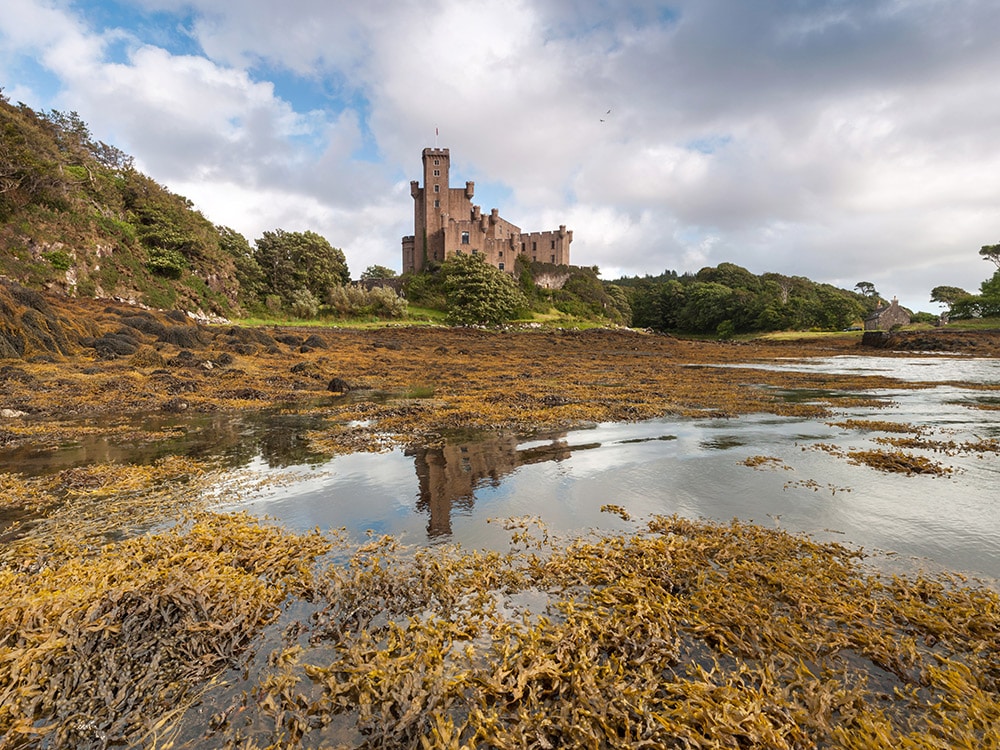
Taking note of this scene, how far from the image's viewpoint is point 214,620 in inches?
129

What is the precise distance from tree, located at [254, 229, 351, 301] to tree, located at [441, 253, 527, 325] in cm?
1612

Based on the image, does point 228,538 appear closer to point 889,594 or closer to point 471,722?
point 471,722

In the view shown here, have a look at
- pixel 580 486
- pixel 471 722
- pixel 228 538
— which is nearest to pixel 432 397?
pixel 580 486

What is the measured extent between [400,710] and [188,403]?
1176cm

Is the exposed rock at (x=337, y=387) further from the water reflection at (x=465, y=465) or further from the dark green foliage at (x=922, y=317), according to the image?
the dark green foliage at (x=922, y=317)

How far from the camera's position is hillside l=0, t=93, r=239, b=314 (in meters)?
28.1

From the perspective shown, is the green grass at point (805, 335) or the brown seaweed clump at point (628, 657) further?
the green grass at point (805, 335)

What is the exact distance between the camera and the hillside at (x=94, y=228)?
2806 centimetres

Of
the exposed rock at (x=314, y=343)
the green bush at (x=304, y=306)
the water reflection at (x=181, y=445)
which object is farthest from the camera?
the green bush at (x=304, y=306)

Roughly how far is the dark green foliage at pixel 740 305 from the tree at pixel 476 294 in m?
46.1

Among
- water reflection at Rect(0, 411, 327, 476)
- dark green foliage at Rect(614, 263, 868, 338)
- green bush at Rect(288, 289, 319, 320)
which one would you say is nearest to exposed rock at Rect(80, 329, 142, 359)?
water reflection at Rect(0, 411, 327, 476)

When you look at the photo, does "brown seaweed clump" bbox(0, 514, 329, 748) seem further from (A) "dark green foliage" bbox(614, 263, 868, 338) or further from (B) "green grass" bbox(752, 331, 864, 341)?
(A) "dark green foliage" bbox(614, 263, 868, 338)

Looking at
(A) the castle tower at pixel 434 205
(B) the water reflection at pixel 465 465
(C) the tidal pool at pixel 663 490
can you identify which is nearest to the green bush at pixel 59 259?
(C) the tidal pool at pixel 663 490

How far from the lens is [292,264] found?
5991cm
